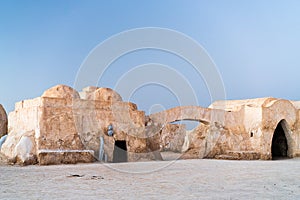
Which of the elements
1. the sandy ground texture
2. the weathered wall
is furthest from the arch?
the weathered wall

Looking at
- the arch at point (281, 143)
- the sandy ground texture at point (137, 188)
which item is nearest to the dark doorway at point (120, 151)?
the sandy ground texture at point (137, 188)

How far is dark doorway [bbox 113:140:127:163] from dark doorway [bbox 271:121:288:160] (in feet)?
35.8

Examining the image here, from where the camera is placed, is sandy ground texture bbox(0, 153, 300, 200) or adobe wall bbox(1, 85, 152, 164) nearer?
sandy ground texture bbox(0, 153, 300, 200)

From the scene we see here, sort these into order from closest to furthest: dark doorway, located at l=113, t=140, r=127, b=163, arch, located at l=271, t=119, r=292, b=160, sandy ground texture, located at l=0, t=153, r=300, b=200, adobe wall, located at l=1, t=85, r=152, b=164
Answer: sandy ground texture, located at l=0, t=153, r=300, b=200 < adobe wall, located at l=1, t=85, r=152, b=164 < dark doorway, located at l=113, t=140, r=127, b=163 < arch, located at l=271, t=119, r=292, b=160

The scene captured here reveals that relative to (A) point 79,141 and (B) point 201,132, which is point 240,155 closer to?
(B) point 201,132

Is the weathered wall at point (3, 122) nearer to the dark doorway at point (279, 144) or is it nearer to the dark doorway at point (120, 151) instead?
the dark doorway at point (120, 151)

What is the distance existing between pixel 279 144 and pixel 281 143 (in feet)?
0.52

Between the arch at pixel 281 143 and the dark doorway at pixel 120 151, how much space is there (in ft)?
32.5

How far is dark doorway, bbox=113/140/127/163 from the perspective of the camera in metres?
14.3

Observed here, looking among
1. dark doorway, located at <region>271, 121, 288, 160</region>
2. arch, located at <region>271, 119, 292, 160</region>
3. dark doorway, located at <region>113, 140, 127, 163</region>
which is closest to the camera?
dark doorway, located at <region>113, 140, 127, 163</region>

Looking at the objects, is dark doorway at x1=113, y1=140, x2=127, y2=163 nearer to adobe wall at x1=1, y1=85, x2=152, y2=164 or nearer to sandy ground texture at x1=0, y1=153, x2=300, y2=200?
adobe wall at x1=1, y1=85, x2=152, y2=164

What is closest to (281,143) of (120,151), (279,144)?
(279,144)

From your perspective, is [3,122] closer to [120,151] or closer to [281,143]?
[120,151]

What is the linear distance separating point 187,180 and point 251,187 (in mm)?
1599
